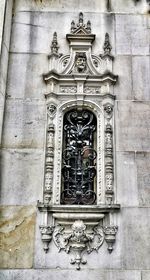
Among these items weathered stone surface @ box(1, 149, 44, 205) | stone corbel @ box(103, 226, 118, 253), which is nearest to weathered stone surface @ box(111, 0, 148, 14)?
weathered stone surface @ box(1, 149, 44, 205)

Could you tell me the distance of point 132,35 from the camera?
31.5 ft

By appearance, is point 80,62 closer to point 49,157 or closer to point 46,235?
point 49,157

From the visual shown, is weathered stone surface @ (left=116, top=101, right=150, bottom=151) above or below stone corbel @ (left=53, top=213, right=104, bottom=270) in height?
above

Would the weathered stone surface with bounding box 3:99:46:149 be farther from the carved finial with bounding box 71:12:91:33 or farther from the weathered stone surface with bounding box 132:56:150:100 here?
the weathered stone surface with bounding box 132:56:150:100

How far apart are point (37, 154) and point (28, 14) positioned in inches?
149

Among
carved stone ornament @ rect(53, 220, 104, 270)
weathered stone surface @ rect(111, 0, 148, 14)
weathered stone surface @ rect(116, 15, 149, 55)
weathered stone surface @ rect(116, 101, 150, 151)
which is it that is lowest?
carved stone ornament @ rect(53, 220, 104, 270)

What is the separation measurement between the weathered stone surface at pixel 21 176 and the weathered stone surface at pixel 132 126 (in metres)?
1.83

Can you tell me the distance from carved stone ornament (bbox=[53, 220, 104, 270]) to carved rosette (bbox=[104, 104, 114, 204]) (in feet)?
2.39

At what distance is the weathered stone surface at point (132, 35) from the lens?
944 cm

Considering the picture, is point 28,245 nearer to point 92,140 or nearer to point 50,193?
point 50,193

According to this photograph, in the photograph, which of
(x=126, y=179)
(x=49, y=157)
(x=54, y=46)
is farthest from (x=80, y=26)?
(x=126, y=179)

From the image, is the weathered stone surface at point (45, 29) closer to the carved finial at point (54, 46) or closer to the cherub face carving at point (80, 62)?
the carved finial at point (54, 46)

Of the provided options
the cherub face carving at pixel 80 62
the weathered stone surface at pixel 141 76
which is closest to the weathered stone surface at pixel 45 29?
the cherub face carving at pixel 80 62

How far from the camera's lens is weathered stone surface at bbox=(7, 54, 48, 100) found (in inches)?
354
